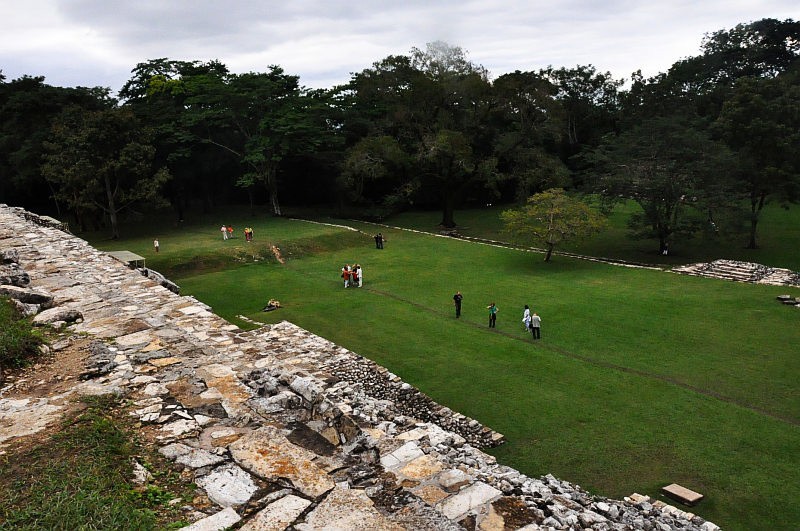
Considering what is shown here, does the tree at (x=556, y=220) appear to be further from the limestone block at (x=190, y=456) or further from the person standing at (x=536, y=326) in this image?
the limestone block at (x=190, y=456)

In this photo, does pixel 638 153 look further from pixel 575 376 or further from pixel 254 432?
pixel 254 432

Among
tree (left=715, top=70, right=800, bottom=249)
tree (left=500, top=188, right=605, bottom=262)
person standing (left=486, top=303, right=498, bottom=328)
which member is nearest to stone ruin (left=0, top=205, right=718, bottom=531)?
person standing (left=486, top=303, right=498, bottom=328)

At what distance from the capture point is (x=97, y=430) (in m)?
5.01

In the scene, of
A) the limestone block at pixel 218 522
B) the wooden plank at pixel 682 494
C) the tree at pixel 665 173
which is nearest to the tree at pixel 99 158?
the tree at pixel 665 173

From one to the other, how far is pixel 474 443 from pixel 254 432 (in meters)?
5.11

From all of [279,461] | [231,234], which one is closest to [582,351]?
[279,461]

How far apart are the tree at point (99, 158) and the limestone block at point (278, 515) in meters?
29.3

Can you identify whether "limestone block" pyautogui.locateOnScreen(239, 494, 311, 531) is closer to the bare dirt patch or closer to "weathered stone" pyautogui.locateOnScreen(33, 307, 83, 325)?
the bare dirt patch

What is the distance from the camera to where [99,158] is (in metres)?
28.9

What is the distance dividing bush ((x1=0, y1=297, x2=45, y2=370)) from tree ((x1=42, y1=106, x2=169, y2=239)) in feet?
79.7

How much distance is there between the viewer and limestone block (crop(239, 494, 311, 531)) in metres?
4.02

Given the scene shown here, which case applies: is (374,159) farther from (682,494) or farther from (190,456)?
(190,456)

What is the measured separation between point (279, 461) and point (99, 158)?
2945 cm

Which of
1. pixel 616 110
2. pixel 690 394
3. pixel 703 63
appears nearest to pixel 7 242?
pixel 690 394
